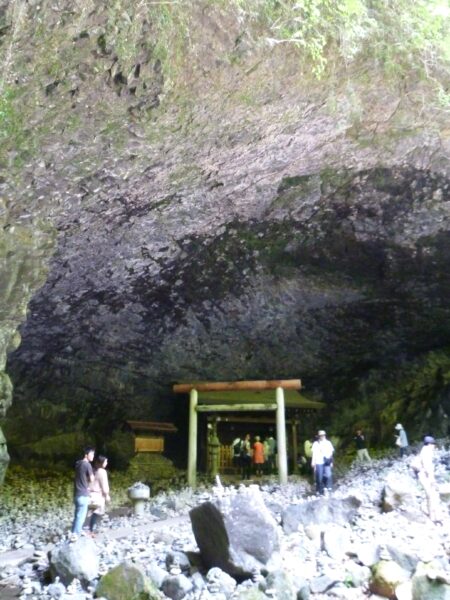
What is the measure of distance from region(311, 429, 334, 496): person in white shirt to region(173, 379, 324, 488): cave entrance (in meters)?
2.35

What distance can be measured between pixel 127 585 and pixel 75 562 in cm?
93

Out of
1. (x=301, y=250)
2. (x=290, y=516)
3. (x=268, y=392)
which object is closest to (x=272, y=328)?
(x=268, y=392)

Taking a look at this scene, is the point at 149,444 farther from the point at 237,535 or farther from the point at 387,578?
the point at 387,578

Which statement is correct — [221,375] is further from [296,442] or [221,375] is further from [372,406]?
[372,406]

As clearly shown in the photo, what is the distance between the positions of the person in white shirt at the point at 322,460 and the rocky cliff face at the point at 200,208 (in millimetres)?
4154

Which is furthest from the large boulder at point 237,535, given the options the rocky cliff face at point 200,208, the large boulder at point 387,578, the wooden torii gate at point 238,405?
the wooden torii gate at point 238,405

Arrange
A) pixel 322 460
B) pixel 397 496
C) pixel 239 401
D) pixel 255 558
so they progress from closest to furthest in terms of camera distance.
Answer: pixel 255 558 < pixel 397 496 < pixel 322 460 < pixel 239 401

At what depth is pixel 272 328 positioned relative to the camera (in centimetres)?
1465

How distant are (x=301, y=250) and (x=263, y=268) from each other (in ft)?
3.29

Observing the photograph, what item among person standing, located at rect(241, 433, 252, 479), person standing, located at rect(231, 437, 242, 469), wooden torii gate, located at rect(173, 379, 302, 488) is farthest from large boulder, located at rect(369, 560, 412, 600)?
person standing, located at rect(231, 437, 242, 469)

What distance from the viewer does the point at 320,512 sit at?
7.51 meters

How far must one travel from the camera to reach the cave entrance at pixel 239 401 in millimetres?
13633

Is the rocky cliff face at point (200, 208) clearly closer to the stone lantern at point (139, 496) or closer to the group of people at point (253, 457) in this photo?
the group of people at point (253, 457)

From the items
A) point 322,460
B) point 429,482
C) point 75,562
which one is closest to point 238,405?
point 322,460
